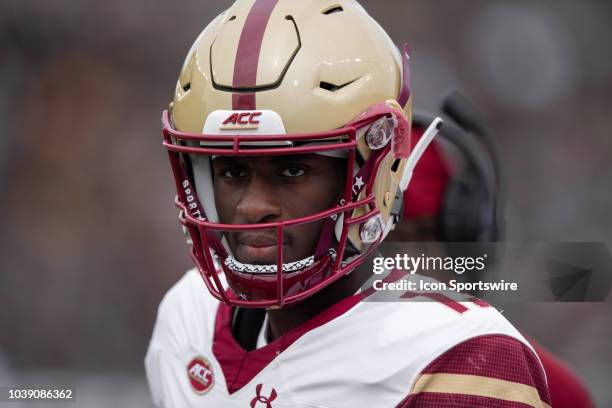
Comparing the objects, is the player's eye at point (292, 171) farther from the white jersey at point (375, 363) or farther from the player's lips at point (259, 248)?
the white jersey at point (375, 363)

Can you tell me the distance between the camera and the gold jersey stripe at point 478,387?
139 centimetres

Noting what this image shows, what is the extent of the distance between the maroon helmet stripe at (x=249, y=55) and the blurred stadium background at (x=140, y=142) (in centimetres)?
281

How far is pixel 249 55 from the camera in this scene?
148 cm

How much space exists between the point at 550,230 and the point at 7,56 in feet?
10.0

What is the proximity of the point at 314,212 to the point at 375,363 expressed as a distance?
0.28 meters

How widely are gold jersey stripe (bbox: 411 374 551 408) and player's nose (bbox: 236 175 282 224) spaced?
38cm

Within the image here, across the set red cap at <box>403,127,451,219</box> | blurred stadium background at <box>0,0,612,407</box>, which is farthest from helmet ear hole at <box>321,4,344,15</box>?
blurred stadium background at <box>0,0,612,407</box>

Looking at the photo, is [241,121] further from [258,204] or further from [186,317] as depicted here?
[186,317]

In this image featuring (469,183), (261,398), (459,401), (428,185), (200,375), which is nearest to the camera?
(459,401)

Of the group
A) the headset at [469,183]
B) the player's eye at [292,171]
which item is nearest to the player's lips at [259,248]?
the player's eye at [292,171]

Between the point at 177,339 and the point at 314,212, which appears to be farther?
the point at 177,339

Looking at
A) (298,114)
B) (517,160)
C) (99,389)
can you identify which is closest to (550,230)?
(517,160)

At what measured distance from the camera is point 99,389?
12.9ft

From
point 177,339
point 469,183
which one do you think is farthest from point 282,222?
point 469,183
